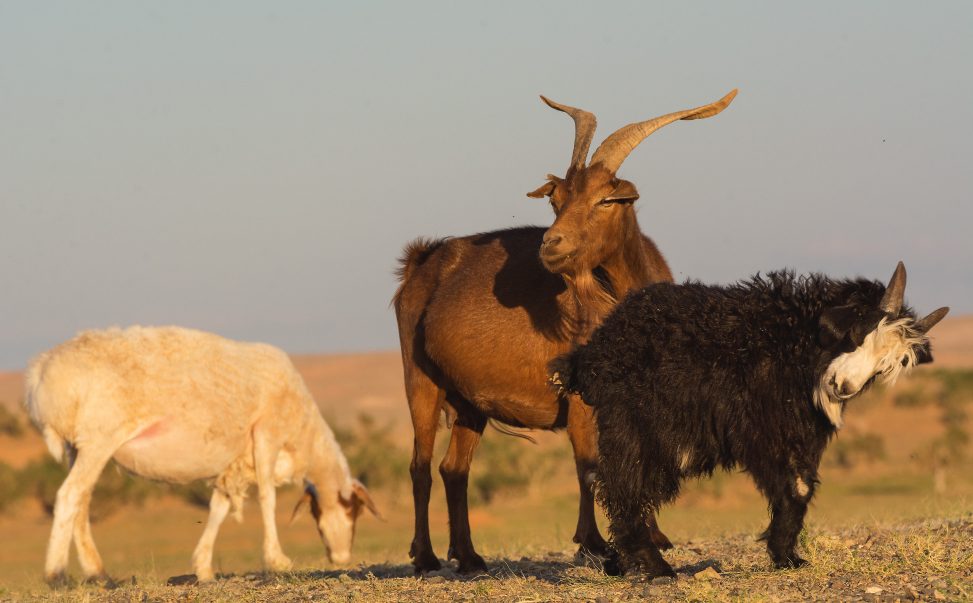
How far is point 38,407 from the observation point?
12.3 meters

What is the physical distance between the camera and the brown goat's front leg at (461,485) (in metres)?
9.16

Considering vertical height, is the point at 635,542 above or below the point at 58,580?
above

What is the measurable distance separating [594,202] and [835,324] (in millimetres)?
2689

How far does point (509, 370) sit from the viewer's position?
9109 mm

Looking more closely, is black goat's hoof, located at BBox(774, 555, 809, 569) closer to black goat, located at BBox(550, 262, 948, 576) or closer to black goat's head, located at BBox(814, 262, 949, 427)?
black goat, located at BBox(550, 262, 948, 576)

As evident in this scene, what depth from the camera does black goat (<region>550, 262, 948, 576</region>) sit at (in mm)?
6160

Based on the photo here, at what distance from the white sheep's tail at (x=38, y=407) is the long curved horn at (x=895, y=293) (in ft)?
28.7

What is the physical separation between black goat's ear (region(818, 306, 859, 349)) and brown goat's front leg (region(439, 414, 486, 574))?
3.67 meters

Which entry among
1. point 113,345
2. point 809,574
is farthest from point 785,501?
point 113,345

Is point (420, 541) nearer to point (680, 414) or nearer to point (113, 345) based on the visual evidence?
point (680, 414)

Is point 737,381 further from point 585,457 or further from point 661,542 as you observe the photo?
point 661,542

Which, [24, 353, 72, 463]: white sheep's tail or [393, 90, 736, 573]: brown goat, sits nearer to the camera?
[393, 90, 736, 573]: brown goat

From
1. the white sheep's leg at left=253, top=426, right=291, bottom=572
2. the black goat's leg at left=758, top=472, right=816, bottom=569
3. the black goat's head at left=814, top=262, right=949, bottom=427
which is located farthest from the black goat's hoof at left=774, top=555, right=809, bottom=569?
the white sheep's leg at left=253, top=426, right=291, bottom=572

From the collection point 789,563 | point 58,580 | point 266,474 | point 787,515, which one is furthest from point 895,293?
point 266,474
